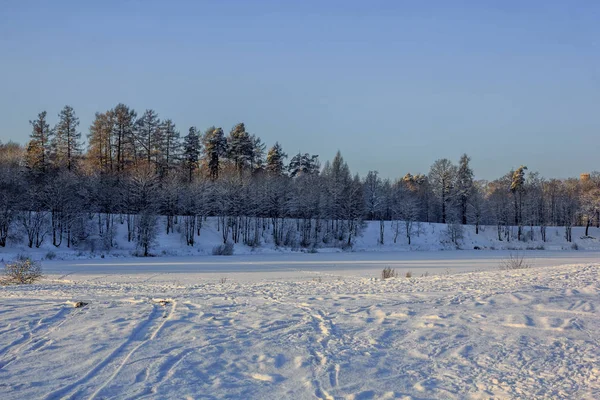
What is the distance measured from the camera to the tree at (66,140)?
54875 millimetres

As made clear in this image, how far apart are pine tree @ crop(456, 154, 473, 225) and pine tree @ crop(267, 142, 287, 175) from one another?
93.1 ft

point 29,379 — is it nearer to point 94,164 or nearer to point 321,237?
point 321,237

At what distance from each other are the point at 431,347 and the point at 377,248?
1978 inches

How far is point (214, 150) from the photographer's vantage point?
63781 millimetres

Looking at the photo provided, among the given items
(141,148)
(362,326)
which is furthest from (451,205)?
(362,326)

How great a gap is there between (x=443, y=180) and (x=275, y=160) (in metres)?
27.1

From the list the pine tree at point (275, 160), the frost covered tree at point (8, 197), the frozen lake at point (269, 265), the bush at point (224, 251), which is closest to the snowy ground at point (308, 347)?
the frozen lake at point (269, 265)

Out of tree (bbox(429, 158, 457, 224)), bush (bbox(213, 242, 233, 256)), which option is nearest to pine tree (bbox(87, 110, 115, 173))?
bush (bbox(213, 242, 233, 256))

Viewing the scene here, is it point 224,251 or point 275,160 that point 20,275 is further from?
point 275,160

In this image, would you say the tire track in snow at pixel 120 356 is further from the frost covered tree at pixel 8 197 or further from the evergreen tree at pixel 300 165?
the evergreen tree at pixel 300 165

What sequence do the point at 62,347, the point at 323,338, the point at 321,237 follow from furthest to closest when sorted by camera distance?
the point at 321,237 → the point at 323,338 → the point at 62,347

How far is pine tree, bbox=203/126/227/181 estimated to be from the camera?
6356 cm

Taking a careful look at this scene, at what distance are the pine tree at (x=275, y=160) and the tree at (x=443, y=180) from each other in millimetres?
24674

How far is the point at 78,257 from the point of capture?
120 ft
